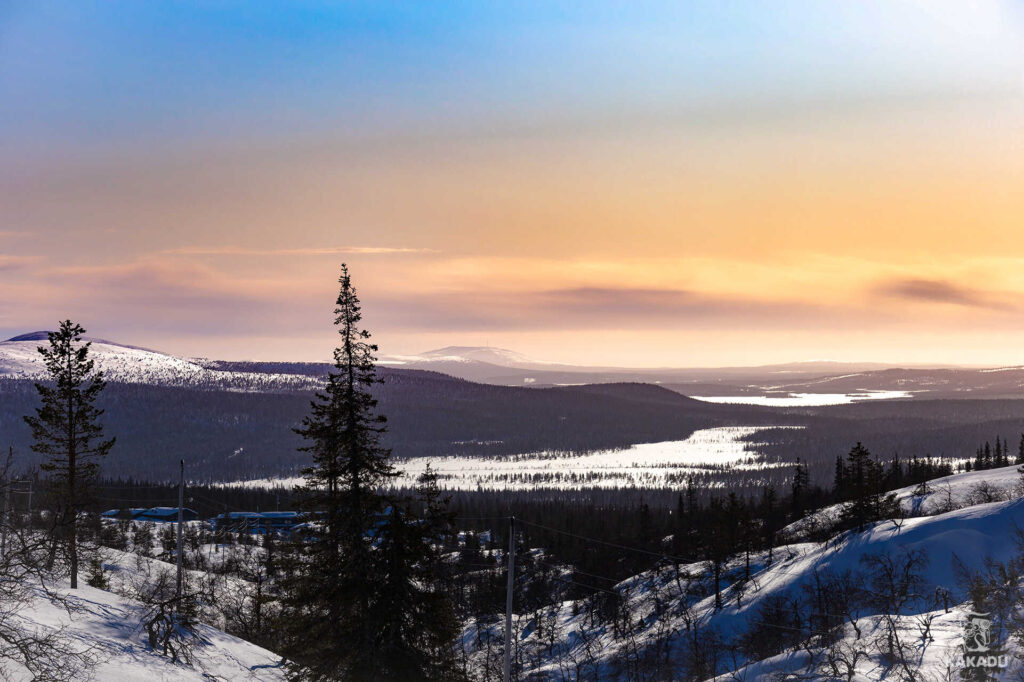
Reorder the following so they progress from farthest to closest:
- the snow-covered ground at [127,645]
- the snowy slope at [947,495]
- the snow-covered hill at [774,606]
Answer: the snowy slope at [947,495] < the snow-covered hill at [774,606] < the snow-covered ground at [127,645]

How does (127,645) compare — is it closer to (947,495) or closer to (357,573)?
(357,573)

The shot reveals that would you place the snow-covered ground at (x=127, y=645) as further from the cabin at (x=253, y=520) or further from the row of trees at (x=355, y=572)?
the cabin at (x=253, y=520)

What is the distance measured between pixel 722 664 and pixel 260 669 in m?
63.3

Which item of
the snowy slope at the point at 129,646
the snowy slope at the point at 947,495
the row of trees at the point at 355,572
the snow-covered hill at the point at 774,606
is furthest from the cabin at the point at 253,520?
the row of trees at the point at 355,572

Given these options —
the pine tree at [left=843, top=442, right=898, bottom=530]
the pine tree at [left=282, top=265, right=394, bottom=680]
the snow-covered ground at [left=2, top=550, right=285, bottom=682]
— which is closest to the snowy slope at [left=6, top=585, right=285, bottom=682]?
the snow-covered ground at [left=2, top=550, right=285, bottom=682]

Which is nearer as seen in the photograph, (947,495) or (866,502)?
(866,502)

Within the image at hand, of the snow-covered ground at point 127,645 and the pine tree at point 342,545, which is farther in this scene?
the pine tree at point 342,545

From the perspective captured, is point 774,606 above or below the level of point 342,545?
below

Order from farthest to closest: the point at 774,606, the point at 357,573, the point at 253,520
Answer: the point at 253,520 → the point at 774,606 → the point at 357,573

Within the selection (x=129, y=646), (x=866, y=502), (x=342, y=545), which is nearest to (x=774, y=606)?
(x=866, y=502)

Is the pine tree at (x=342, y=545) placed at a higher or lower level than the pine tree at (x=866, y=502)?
higher

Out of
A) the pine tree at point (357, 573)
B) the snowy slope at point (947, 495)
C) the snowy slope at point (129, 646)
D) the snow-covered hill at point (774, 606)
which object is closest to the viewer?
the snowy slope at point (129, 646)

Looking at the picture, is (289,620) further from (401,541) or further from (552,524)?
(552,524)

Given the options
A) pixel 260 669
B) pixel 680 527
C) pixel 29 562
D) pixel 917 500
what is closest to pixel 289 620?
pixel 260 669
